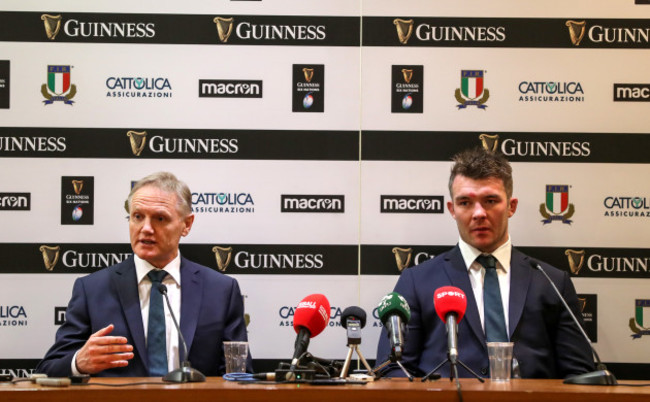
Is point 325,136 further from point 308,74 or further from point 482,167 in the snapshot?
point 482,167

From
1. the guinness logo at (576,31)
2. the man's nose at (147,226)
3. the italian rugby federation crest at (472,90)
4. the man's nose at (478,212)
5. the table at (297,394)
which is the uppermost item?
the guinness logo at (576,31)

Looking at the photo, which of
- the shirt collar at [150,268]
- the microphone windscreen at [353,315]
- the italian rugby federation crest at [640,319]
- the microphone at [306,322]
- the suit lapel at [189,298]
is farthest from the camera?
the italian rugby federation crest at [640,319]

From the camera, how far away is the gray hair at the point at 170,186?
438 centimetres

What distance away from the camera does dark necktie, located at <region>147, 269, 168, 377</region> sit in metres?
4.13

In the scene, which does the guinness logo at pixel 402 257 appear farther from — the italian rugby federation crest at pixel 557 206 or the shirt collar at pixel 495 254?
the italian rugby federation crest at pixel 557 206

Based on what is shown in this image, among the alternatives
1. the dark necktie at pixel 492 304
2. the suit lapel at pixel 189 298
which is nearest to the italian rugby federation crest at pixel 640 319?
the dark necktie at pixel 492 304

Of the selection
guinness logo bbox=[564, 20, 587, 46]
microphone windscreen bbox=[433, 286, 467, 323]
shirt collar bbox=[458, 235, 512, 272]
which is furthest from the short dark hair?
microphone windscreen bbox=[433, 286, 467, 323]

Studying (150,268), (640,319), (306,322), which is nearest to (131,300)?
(150,268)

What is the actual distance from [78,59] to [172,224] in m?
1.34

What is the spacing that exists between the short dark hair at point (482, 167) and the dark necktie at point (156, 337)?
1.81 meters

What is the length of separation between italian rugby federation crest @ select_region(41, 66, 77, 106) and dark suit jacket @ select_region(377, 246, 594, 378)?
2.42m

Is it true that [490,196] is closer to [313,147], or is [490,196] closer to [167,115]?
[313,147]

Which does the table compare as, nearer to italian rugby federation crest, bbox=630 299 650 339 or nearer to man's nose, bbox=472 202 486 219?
man's nose, bbox=472 202 486 219

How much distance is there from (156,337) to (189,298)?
0.30 meters
